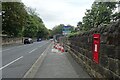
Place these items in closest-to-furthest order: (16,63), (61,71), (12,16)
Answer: (61,71)
(16,63)
(12,16)

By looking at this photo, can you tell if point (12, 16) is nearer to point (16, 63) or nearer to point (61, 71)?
point (16, 63)

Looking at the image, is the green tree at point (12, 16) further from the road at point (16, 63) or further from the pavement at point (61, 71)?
the pavement at point (61, 71)

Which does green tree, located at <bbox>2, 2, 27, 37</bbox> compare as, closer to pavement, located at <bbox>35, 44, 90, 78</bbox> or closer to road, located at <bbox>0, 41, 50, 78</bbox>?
road, located at <bbox>0, 41, 50, 78</bbox>

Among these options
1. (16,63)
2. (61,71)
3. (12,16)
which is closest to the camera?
(61,71)

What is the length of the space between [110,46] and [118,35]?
0.77 meters

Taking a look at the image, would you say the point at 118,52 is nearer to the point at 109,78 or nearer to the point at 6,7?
the point at 109,78

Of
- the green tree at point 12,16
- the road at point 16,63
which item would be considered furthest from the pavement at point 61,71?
the green tree at point 12,16

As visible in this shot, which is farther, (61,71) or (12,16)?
(12,16)

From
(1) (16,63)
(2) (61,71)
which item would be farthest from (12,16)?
(2) (61,71)

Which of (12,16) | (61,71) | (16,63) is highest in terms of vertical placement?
(12,16)

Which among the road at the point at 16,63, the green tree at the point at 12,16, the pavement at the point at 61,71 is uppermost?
the green tree at the point at 12,16

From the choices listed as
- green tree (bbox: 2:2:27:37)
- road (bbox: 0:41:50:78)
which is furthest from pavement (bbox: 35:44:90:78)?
green tree (bbox: 2:2:27:37)

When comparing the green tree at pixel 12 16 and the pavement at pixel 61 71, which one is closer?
the pavement at pixel 61 71

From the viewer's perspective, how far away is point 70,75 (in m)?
10.5
